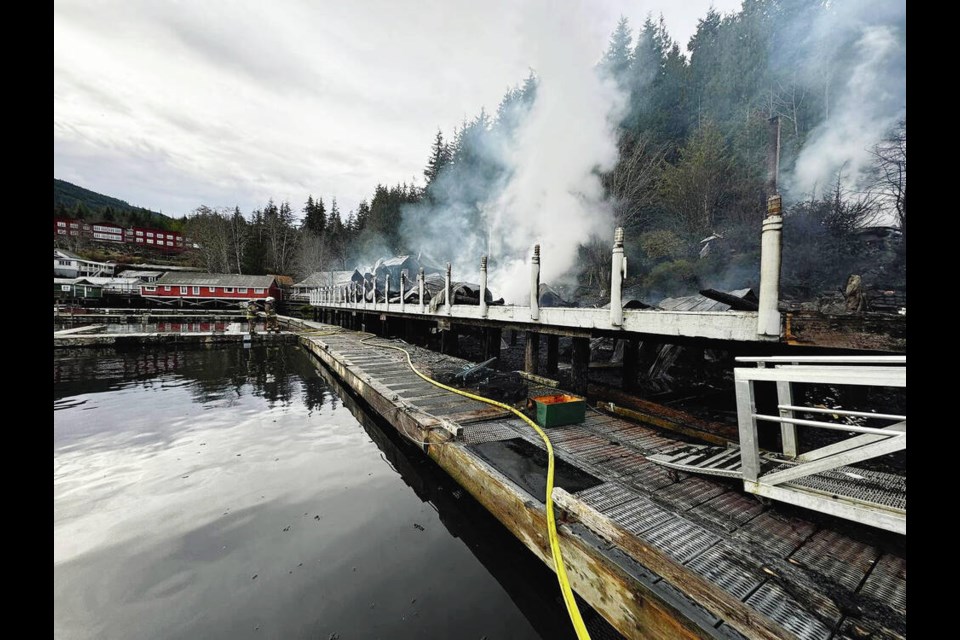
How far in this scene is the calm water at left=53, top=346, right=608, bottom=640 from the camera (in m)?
3.47

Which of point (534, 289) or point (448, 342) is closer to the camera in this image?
point (534, 289)

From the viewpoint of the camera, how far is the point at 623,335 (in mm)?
6086

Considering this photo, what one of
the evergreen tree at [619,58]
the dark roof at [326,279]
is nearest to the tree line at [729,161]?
the evergreen tree at [619,58]

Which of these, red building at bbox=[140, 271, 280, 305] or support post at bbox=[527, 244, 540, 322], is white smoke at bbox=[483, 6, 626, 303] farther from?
red building at bbox=[140, 271, 280, 305]

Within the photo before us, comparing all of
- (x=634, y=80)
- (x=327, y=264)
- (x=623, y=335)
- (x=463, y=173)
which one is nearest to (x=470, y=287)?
(x=623, y=335)

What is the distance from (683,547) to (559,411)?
2.86 m

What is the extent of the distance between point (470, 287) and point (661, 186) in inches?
721

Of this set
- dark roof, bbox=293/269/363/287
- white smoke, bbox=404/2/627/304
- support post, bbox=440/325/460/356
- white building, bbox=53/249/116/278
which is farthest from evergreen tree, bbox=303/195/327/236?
support post, bbox=440/325/460/356

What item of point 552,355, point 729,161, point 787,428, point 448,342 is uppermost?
point 729,161

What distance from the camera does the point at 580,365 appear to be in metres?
7.15

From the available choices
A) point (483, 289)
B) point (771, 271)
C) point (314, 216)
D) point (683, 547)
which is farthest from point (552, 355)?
point (314, 216)

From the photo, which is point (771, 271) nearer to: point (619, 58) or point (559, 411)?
point (559, 411)

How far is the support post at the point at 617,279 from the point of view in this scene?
17.1 ft
